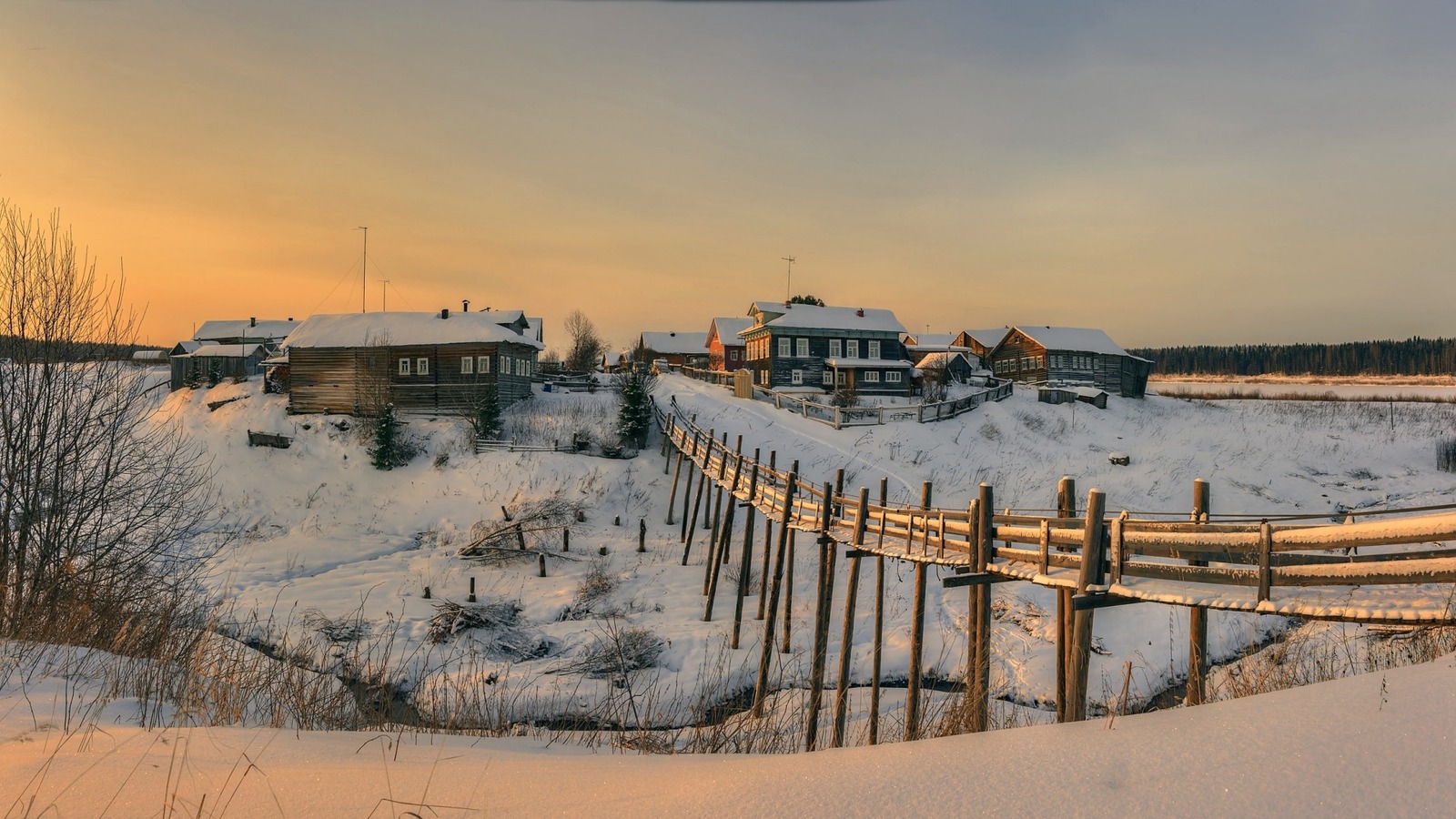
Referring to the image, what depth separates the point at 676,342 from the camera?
8200 cm

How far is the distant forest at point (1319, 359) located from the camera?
118225 mm

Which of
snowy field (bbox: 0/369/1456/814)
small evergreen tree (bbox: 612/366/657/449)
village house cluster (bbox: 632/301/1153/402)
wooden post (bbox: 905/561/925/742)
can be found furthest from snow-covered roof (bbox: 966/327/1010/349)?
wooden post (bbox: 905/561/925/742)

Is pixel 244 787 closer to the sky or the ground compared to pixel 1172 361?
closer to the ground

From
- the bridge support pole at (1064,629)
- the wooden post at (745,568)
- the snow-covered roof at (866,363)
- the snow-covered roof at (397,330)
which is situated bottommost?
the wooden post at (745,568)

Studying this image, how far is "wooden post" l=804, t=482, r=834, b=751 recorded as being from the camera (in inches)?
378

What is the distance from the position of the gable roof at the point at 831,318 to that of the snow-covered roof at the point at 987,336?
2540 centimetres

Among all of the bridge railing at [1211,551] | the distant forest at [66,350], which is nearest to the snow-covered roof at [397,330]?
the distant forest at [66,350]

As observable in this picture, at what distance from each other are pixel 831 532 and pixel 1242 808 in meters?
9.56

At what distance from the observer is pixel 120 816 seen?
2.96 meters

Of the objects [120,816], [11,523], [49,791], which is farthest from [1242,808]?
[11,523]

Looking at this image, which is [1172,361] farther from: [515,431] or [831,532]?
[831,532]

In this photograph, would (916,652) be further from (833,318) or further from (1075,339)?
(1075,339)

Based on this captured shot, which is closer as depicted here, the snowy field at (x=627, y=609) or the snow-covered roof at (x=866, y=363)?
the snowy field at (x=627, y=609)

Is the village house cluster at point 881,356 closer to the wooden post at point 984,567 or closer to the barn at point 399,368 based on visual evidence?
the barn at point 399,368
